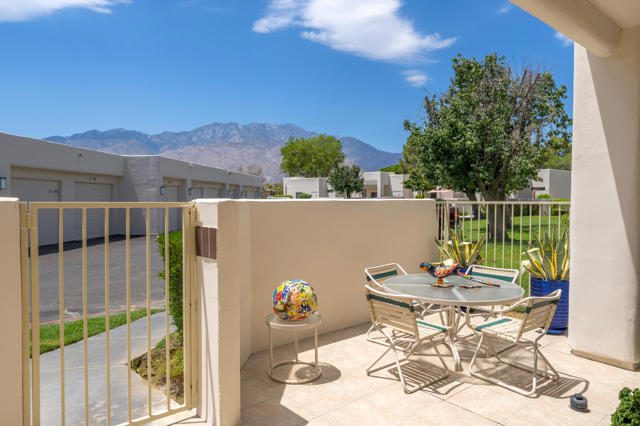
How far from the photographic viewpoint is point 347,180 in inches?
1786

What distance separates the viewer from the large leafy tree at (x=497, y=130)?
47.2 ft

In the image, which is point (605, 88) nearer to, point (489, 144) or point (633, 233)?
point (633, 233)

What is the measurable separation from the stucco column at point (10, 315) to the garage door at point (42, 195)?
15.2 metres

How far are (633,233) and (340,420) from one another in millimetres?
3383

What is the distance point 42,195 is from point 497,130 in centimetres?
1748

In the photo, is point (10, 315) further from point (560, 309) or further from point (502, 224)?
point (560, 309)

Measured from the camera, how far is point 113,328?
221 inches

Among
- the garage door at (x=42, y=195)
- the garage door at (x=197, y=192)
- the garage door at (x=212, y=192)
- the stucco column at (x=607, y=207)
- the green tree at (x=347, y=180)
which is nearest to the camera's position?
the stucco column at (x=607, y=207)

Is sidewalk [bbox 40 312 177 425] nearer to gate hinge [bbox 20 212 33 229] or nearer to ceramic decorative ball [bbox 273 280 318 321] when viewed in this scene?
ceramic decorative ball [bbox 273 280 318 321]

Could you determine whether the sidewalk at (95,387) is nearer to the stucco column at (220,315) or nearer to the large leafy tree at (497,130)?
the stucco column at (220,315)

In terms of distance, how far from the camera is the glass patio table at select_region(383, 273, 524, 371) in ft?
12.0

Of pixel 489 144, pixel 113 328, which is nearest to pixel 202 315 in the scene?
pixel 113 328

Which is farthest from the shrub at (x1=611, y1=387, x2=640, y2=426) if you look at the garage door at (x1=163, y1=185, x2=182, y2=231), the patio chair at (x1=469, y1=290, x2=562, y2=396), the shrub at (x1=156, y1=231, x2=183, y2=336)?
the garage door at (x1=163, y1=185, x2=182, y2=231)

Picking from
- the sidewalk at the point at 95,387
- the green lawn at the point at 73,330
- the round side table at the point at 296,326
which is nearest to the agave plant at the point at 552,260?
the round side table at the point at 296,326
